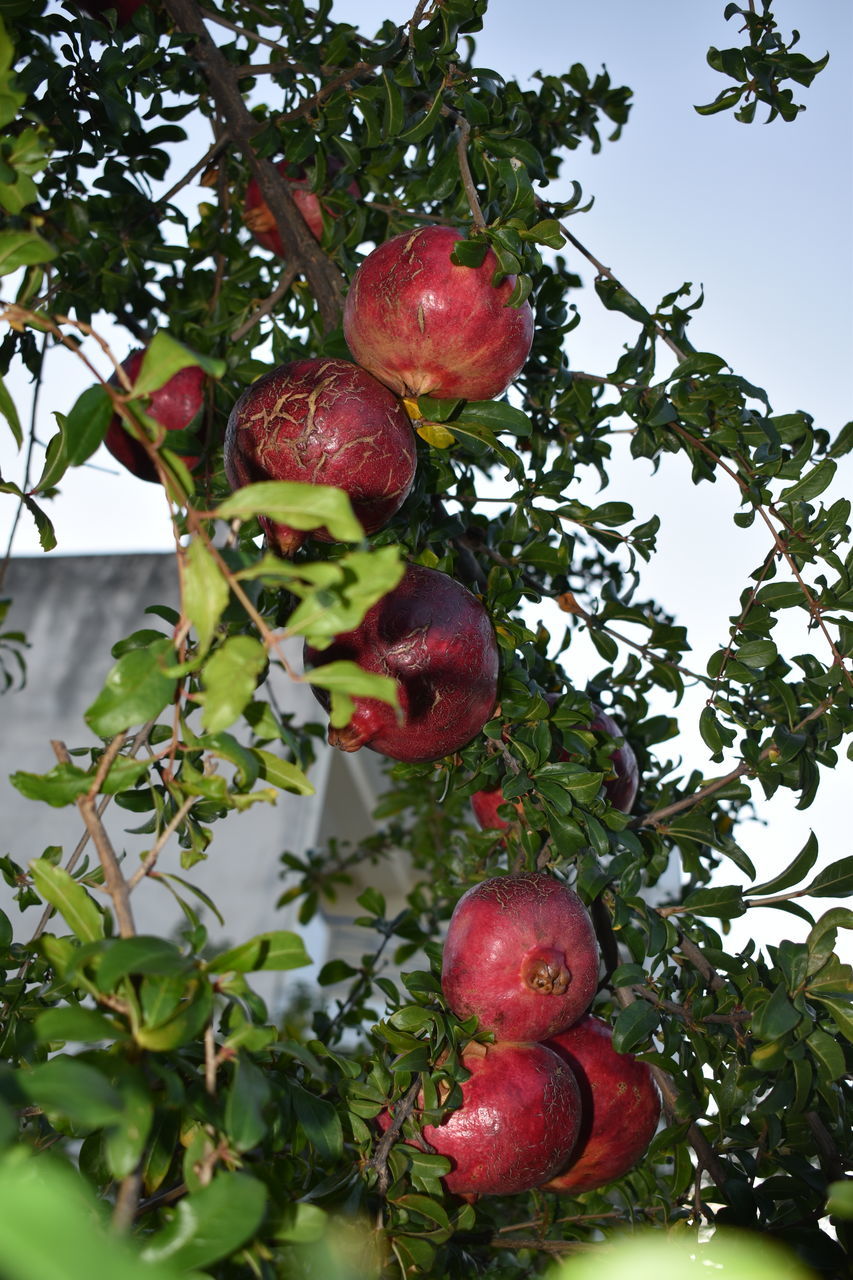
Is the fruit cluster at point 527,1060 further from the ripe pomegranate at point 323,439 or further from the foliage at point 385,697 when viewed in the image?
the ripe pomegranate at point 323,439

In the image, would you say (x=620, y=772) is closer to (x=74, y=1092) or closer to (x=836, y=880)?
(x=836, y=880)

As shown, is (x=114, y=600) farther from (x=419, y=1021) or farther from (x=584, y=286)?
(x=419, y=1021)

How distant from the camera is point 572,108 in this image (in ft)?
4.24

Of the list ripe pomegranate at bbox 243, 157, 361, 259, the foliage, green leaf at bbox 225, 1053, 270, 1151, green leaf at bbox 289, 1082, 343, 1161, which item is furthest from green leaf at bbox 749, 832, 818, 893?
ripe pomegranate at bbox 243, 157, 361, 259

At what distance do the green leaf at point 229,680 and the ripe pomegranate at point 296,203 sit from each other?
831mm

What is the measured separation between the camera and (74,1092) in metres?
0.31

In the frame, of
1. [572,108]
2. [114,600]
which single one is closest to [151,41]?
[572,108]

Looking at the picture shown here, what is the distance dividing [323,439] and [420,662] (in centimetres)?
18

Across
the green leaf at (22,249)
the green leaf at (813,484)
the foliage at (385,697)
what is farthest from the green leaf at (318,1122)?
the green leaf at (813,484)

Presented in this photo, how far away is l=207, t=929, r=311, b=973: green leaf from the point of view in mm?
442

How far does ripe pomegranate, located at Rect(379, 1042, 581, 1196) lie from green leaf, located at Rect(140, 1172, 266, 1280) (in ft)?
1.59

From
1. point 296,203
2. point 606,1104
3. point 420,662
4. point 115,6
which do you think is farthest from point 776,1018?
point 115,6

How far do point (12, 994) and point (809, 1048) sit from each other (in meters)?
0.58

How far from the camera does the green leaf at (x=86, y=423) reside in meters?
0.45
